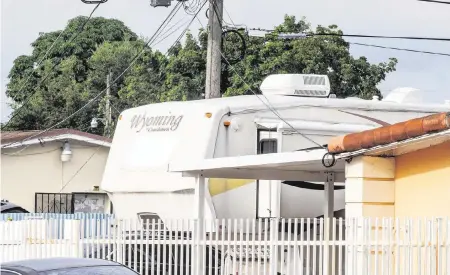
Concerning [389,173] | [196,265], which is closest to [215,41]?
[196,265]

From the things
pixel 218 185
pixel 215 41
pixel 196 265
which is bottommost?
pixel 196 265

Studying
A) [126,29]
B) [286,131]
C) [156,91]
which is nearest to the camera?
[286,131]

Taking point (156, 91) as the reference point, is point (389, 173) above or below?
below

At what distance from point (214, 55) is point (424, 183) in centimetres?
915

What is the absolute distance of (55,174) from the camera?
30922 millimetres

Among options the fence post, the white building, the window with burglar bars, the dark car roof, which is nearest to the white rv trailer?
the fence post

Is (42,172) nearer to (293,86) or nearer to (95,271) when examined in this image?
(293,86)

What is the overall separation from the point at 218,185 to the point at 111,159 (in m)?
2.60

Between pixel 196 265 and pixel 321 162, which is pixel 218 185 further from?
pixel 321 162

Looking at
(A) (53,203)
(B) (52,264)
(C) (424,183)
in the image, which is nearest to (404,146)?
(C) (424,183)

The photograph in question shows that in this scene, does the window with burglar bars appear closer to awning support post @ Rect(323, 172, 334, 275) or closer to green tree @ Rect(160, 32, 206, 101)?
green tree @ Rect(160, 32, 206, 101)

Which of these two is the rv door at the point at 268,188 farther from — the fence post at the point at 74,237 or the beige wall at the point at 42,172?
the beige wall at the point at 42,172

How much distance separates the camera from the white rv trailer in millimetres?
16734

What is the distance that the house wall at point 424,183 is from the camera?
12539 mm
